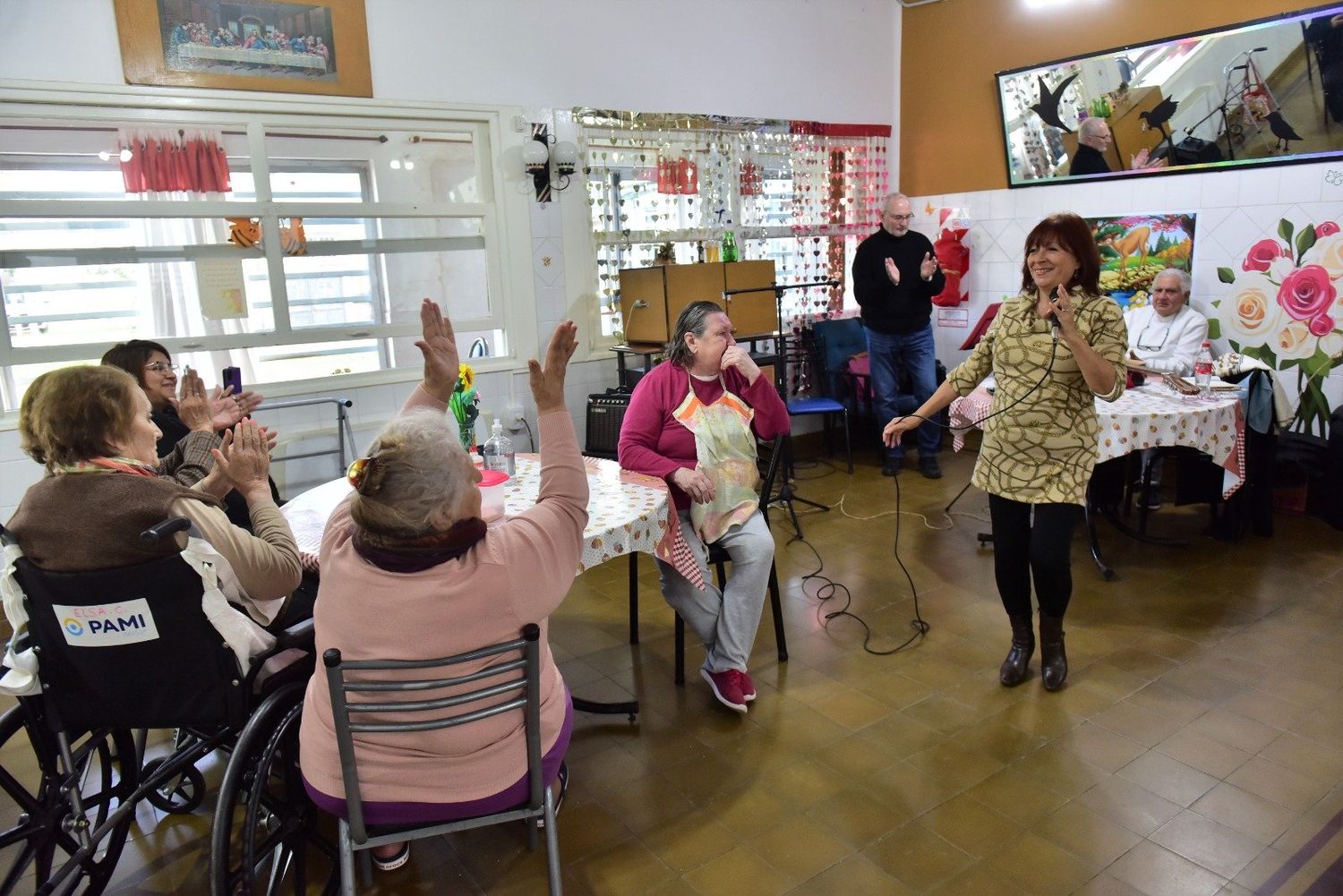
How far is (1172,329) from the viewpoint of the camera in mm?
4438

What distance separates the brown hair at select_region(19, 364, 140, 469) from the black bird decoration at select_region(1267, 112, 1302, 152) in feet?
16.7

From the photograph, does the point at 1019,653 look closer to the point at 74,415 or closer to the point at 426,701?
the point at 426,701

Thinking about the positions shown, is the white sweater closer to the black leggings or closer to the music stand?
the music stand

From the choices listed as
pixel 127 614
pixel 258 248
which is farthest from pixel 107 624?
pixel 258 248

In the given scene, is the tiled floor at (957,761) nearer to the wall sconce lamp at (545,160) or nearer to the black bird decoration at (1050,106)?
the wall sconce lamp at (545,160)

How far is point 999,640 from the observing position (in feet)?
10.8

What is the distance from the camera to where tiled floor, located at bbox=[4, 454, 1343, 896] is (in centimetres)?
212

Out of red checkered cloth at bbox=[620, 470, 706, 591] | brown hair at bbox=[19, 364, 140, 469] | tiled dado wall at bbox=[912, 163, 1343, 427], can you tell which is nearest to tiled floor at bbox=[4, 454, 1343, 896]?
red checkered cloth at bbox=[620, 470, 706, 591]

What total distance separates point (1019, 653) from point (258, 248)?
148 inches

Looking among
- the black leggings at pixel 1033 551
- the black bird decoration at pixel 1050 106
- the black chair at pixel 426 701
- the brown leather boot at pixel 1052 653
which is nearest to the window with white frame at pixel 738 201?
the black bird decoration at pixel 1050 106

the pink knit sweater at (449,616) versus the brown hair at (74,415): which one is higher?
the brown hair at (74,415)

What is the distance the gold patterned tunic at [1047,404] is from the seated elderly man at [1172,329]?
73.9 inches

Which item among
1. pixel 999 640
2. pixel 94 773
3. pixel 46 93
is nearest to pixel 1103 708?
pixel 999 640

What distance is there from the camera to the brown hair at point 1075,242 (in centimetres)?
262
